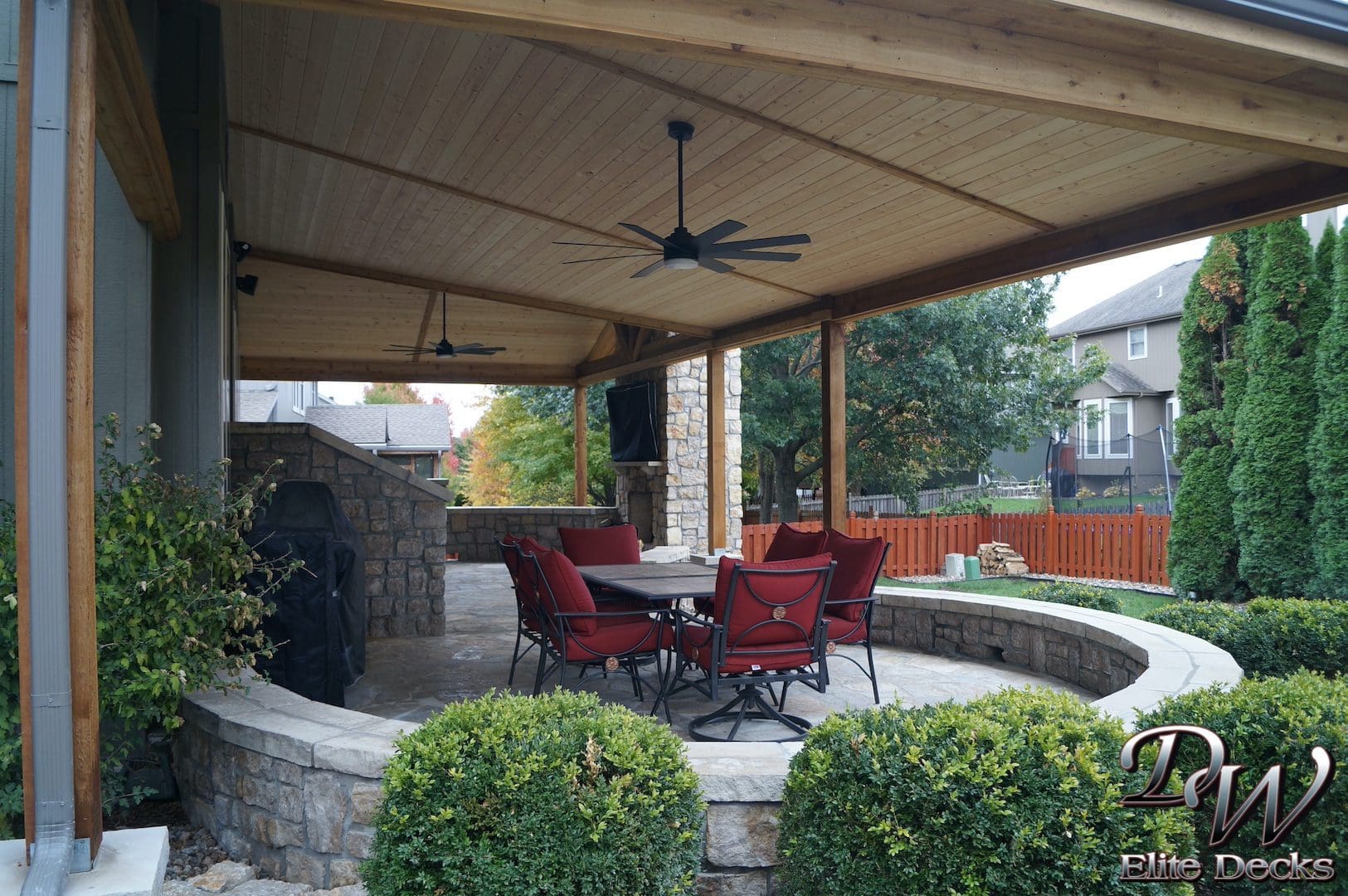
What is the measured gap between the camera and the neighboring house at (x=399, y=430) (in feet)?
80.6

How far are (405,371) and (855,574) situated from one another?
905 centimetres

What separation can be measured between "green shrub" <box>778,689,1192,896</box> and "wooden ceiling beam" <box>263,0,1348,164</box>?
6.43 ft

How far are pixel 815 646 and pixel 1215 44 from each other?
2.64 meters

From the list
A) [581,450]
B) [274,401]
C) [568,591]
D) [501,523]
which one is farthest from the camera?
[274,401]

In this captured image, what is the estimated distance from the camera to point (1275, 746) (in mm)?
2375

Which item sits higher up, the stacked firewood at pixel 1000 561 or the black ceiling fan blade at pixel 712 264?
the black ceiling fan blade at pixel 712 264

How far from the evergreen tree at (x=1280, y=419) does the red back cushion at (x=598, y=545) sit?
255 inches

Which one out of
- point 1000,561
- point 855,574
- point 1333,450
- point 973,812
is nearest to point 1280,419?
point 1333,450

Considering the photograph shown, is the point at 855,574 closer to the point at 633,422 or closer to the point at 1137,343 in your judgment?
the point at 633,422

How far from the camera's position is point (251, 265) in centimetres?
894

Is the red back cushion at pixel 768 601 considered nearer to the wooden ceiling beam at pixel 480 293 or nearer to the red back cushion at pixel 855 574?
the red back cushion at pixel 855 574

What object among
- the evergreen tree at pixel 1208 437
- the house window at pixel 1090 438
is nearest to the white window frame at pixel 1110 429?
the house window at pixel 1090 438

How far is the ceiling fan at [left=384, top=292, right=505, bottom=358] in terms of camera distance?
9.41 m

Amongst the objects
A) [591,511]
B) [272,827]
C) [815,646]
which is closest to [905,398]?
[591,511]
